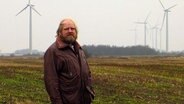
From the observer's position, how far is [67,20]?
6.14 meters

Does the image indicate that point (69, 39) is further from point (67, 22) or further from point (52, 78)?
point (52, 78)

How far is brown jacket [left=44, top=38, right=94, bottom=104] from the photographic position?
19.9 ft

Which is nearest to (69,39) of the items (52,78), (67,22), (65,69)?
(67,22)

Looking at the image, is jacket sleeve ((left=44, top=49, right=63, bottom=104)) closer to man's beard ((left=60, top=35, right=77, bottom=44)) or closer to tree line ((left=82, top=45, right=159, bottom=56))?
man's beard ((left=60, top=35, right=77, bottom=44))

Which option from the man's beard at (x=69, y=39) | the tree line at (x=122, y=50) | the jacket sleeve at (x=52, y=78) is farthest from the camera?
the tree line at (x=122, y=50)

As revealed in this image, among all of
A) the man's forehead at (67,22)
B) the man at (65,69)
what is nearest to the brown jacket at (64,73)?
the man at (65,69)

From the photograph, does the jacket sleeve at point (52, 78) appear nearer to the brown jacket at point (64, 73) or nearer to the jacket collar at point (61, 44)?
the brown jacket at point (64, 73)

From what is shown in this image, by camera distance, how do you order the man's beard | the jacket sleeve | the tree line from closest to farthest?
the jacket sleeve → the man's beard → the tree line

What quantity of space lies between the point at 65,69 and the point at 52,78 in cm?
20

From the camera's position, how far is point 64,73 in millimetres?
6102

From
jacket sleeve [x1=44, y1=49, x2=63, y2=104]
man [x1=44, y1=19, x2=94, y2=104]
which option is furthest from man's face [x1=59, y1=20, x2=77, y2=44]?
jacket sleeve [x1=44, y1=49, x2=63, y2=104]

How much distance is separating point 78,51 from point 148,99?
35.7 feet

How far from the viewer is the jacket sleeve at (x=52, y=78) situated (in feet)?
19.6

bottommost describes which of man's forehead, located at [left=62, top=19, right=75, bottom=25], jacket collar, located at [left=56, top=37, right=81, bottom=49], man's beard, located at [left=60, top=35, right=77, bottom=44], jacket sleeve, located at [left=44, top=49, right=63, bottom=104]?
jacket sleeve, located at [left=44, top=49, right=63, bottom=104]
